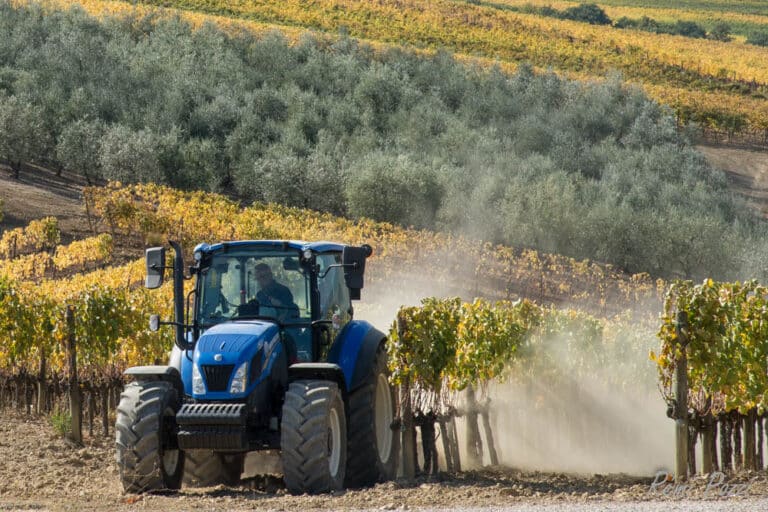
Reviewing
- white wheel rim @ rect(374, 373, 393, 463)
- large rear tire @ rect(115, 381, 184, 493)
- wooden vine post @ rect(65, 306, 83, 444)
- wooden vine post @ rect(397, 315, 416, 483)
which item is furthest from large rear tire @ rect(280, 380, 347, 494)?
wooden vine post @ rect(65, 306, 83, 444)

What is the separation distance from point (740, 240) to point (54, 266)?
28581mm

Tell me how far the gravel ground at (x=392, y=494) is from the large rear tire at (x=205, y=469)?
28 centimetres

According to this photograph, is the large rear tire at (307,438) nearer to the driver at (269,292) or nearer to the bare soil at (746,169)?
the driver at (269,292)

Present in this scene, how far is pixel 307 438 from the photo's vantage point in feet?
30.0

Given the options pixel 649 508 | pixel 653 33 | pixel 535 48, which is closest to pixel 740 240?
pixel 649 508

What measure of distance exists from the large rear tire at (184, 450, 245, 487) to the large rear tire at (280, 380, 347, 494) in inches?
51.0

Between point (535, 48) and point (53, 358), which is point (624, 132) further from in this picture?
point (53, 358)

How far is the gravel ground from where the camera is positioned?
871cm

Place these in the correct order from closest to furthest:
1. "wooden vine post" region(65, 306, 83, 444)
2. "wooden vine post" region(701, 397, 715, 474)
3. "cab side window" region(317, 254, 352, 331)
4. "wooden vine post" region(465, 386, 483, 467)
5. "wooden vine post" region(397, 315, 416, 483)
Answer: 1. "cab side window" region(317, 254, 352, 331)
2. "wooden vine post" region(701, 397, 715, 474)
3. "wooden vine post" region(397, 315, 416, 483)
4. "wooden vine post" region(465, 386, 483, 467)
5. "wooden vine post" region(65, 306, 83, 444)

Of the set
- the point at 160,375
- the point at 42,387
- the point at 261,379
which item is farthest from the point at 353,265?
the point at 42,387

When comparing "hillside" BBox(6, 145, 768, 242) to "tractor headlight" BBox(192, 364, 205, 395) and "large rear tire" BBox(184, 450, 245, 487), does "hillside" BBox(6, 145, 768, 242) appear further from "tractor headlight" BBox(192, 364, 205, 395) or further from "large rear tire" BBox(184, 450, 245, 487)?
"tractor headlight" BBox(192, 364, 205, 395)

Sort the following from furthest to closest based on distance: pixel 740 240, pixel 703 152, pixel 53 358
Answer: pixel 703 152
pixel 740 240
pixel 53 358

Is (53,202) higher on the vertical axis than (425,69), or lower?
lower

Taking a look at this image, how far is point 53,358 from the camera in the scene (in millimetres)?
17750
